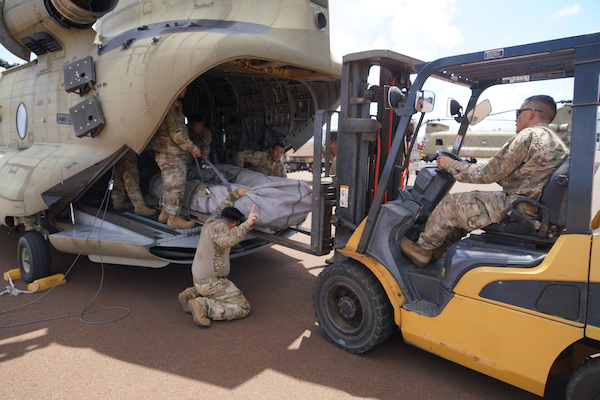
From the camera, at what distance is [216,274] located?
4.43 metres

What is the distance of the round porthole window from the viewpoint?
6.16 metres

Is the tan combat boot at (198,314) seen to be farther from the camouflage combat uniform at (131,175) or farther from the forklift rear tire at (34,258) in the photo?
the forklift rear tire at (34,258)

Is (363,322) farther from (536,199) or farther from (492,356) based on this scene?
(536,199)

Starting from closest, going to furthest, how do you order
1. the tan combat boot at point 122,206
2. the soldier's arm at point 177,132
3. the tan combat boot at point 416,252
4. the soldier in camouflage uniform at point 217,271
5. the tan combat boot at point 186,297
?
the tan combat boot at point 416,252 < the soldier in camouflage uniform at point 217,271 < the tan combat boot at point 186,297 < the soldier's arm at point 177,132 < the tan combat boot at point 122,206

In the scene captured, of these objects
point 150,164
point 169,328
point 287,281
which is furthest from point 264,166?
point 169,328

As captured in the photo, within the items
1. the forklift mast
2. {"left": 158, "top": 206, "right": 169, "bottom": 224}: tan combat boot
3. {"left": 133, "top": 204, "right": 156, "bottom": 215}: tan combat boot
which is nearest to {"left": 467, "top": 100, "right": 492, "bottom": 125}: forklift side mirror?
the forklift mast

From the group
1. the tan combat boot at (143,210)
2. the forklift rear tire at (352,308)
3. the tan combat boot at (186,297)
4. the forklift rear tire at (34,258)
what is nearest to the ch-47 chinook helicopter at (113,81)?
the forklift rear tire at (34,258)

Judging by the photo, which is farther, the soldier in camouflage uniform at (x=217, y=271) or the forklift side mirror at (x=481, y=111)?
the soldier in camouflage uniform at (x=217, y=271)

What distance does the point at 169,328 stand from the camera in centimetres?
402

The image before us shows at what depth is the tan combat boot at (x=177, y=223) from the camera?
4992 mm

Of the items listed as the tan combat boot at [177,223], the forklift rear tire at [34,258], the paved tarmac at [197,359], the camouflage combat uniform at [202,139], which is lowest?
the paved tarmac at [197,359]

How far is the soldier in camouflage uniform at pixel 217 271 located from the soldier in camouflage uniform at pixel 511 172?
77.2 inches

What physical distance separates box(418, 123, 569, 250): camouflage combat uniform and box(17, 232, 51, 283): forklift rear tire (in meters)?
5.09

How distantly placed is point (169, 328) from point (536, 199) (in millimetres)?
3563
